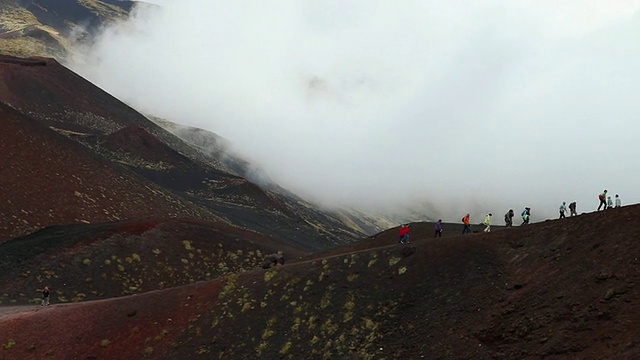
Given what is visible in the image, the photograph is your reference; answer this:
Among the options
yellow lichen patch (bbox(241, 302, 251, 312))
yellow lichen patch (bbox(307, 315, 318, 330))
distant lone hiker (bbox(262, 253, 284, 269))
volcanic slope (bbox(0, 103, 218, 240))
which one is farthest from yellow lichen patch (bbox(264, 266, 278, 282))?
volcanic slope (bbox(0, 103, 218, 240))

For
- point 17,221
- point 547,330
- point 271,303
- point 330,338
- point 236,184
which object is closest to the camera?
point 547,330

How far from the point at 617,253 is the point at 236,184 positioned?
469ft

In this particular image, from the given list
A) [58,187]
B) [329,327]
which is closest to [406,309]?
[329,327]

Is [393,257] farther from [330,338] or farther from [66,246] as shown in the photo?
[66,246]

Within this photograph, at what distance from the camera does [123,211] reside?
95625 mm

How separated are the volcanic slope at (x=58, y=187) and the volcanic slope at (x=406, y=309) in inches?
1574

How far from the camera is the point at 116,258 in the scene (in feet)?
219

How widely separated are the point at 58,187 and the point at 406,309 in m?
72.1

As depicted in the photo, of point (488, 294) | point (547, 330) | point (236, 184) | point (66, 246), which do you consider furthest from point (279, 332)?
point (236, 184)

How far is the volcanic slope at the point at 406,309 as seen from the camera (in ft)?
84.3

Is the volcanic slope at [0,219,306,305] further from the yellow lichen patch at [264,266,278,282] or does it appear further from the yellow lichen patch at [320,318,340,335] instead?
the yellow lichen patch at [320,318,340,335]

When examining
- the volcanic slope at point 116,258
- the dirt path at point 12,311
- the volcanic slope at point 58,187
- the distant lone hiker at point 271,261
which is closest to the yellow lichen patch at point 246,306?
the distant lone hiker at point 271,261

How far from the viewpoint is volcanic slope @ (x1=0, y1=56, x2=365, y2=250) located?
141750 mm

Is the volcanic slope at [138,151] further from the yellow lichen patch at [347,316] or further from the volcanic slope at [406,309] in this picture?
the yellow lichen patch at [347,316]
